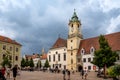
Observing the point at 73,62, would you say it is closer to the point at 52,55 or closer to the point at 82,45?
the point at 82,45

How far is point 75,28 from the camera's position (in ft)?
295

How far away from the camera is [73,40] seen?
290ft

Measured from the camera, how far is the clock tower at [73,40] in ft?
284

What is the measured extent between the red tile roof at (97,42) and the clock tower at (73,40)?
1924 millimetres

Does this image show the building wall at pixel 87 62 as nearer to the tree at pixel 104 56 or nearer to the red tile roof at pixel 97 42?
the red tile roof at pixel 97 42

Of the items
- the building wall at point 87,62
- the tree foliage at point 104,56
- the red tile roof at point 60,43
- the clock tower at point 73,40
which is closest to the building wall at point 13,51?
the red tile roof at point 60,43

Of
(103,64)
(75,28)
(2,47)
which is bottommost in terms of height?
(103,64)

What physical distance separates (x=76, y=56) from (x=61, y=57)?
9176 mm

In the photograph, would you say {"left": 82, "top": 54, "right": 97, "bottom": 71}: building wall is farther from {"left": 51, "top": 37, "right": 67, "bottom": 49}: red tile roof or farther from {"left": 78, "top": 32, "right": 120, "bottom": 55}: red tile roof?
{"left": 51, "top": 37, "right": 67, "bottom": 49}: red tile roof

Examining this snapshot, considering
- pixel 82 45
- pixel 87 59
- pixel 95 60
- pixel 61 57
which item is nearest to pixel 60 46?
pixel 61 57

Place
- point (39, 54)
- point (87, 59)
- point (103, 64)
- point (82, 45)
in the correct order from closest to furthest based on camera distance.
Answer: point (103, 64) → point (87, 59) → point (82, 45) → point (39, 54)

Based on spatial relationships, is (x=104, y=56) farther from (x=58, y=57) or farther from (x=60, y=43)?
(x=60, y=43)

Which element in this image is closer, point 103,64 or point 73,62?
point 103,64

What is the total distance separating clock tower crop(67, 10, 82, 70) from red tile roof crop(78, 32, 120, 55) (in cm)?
192
